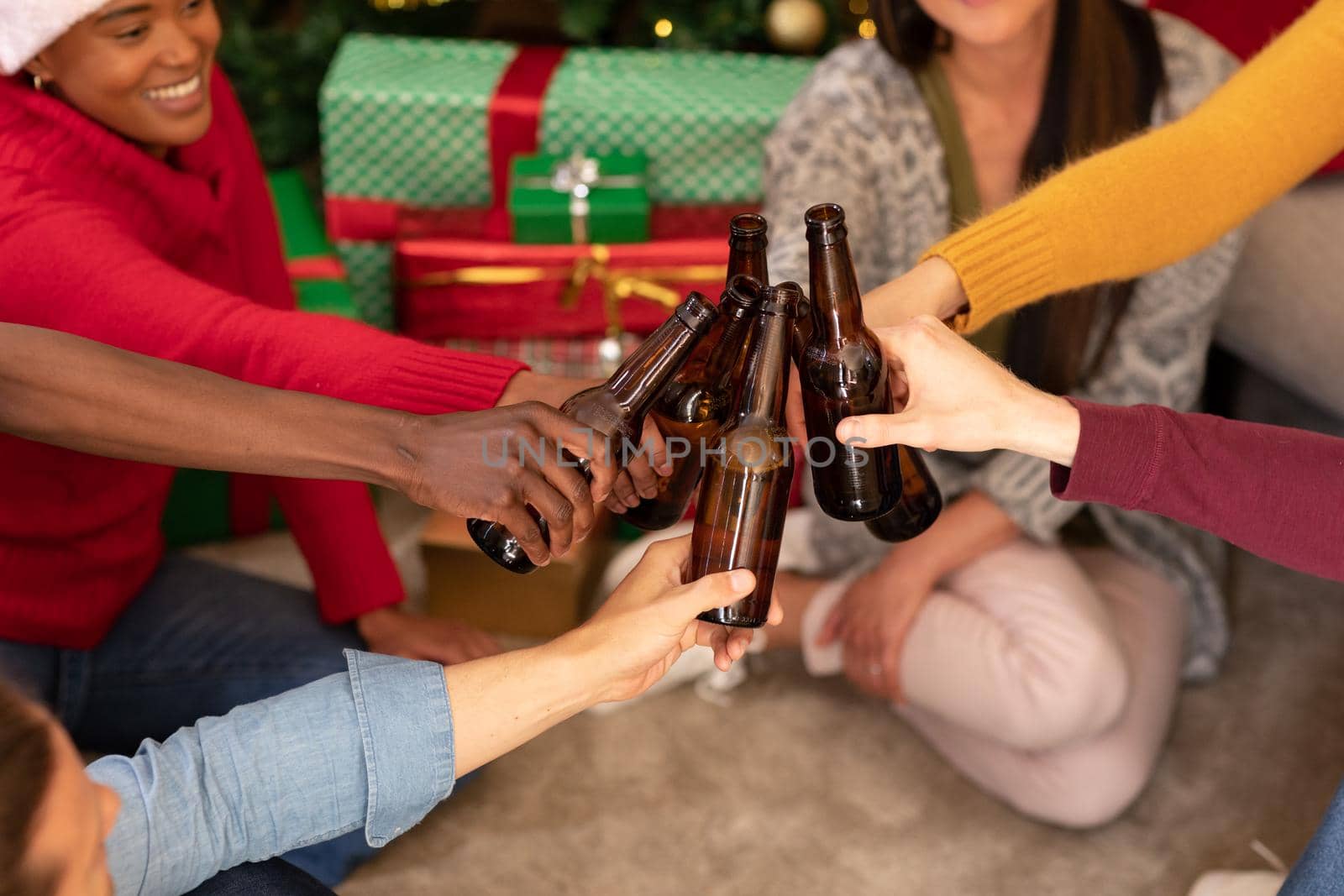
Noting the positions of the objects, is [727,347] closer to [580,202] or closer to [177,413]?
[177,413]

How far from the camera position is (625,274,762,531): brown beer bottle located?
995 mm

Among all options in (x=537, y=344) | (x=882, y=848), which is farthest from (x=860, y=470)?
(x=537, y=344)

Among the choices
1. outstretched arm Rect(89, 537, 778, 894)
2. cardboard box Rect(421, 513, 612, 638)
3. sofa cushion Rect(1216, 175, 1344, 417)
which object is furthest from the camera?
cardboard box Rect(421, 513, 612, 638)

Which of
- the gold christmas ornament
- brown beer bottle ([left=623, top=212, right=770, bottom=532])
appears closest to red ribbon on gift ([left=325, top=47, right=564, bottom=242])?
the gold christmas ornament

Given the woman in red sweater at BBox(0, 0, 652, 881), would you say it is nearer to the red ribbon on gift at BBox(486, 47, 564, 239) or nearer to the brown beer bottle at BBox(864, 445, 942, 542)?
the brown beer bottle at BBox(864, 445, 942, 542)

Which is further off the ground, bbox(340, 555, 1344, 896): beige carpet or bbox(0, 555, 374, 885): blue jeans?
bbox(0, 555, 374, 885): blue jeans

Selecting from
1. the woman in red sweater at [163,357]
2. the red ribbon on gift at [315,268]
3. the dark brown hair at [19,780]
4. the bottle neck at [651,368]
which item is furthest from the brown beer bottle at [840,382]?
the red ribbon on gift at [315,268]

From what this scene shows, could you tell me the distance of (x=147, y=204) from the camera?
1293mm

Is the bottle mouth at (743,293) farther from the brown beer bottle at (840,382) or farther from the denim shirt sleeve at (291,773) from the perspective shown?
the denim shirt sleeve at (291,773)

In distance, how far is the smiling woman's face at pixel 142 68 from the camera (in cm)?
120

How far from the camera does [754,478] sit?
0.99 meters

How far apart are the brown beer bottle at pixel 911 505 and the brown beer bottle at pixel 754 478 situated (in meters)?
0.15

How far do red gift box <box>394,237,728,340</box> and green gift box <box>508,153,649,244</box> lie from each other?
1.4 inches

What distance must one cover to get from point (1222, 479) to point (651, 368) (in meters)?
0.47
